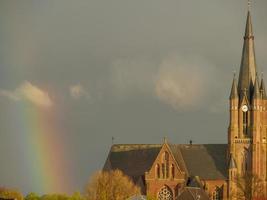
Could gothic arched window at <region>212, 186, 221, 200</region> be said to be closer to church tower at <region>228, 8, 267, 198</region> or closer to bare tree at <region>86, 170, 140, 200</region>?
church tower at <region>228, 8, 267, 198</region>

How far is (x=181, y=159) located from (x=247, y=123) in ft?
51.8

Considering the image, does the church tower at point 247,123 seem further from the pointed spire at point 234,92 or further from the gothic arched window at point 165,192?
the gothic arched window at point 165,192

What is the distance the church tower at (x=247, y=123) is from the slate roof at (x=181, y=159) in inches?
139

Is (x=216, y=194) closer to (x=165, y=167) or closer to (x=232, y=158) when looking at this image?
(x=232, y=158)

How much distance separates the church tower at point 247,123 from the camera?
430 ft

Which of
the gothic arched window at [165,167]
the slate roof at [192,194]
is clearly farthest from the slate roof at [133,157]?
the slate roof at [192,194]

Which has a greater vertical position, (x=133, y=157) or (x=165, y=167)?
(x=133, y=157)

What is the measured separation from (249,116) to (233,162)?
10232 millimetres

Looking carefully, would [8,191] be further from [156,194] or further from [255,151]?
[255,151]

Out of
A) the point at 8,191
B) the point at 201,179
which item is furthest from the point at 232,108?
the point at 8,191

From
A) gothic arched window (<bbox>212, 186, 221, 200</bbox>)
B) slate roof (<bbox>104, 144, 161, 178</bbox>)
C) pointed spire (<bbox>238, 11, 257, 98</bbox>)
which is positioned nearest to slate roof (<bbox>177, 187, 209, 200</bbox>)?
gothic arched window (<bbox>212, 186, 221, 200</bbox>)

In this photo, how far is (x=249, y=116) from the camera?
134 m

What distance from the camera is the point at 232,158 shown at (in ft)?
431

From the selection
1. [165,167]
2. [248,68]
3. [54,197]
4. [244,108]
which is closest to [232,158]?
[244,108]
